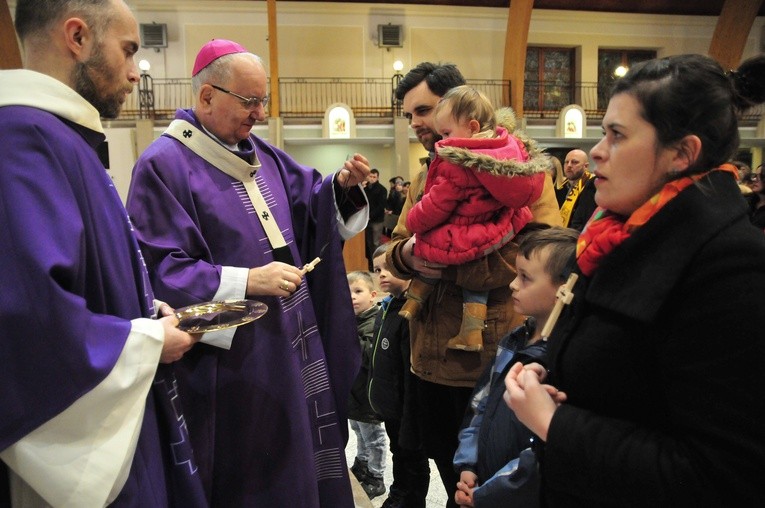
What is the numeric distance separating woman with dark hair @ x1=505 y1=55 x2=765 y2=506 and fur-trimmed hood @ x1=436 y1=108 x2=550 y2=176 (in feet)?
2.48

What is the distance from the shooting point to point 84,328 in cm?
124

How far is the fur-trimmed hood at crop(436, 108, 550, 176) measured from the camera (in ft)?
6.23

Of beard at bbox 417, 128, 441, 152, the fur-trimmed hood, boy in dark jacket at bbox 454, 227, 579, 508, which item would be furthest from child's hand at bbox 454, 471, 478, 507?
beard at bbox 417, 128, 441, 152

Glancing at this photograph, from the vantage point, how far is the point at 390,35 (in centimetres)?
1502

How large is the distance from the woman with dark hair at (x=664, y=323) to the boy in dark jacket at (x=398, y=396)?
116 centimetres

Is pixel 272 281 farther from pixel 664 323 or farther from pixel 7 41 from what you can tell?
pixel 7 41

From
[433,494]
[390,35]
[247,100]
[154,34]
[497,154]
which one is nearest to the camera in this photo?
[497,154]

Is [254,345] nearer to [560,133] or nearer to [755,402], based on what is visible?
[755,402]

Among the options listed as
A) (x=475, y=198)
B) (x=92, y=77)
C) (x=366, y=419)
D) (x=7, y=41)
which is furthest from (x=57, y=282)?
(x=7, y=41)

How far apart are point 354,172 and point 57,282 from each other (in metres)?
1.16

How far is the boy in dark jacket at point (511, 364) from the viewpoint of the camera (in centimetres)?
165

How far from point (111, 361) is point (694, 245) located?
1.09 meters

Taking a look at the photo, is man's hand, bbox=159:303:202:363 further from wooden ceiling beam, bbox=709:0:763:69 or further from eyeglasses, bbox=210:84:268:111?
wooden ceiling beam, bbox=709:0:763:69

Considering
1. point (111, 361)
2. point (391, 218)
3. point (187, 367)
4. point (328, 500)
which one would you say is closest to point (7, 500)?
point (111, 361)
